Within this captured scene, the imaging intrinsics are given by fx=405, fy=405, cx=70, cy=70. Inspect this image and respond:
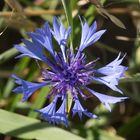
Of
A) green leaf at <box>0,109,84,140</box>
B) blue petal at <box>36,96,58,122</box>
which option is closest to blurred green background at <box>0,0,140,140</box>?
green leaf at <box>0,109,84,140</box>

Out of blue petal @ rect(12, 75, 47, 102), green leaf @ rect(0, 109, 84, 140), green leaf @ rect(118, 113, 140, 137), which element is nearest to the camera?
blue petal @ rect(12, 75, 47, 102)

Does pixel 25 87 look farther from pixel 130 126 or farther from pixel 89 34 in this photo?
pixel 130 126

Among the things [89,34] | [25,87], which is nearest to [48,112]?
[25,87]

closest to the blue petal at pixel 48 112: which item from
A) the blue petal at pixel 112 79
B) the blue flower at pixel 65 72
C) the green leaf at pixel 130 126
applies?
the blue flower at pixel 65 72

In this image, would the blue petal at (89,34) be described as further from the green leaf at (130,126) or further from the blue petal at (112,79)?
the green leaf at (130,126)

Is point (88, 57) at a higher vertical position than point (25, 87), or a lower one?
higher

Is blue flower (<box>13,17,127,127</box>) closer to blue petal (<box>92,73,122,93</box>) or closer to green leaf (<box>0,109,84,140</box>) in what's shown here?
blue petal (<box>92,73,122,93</box>)
